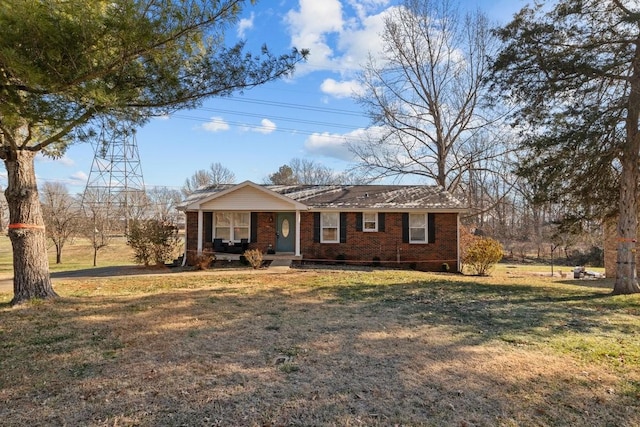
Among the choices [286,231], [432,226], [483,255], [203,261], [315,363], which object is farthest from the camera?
[286,231]

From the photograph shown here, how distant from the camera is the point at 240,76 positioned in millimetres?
6879

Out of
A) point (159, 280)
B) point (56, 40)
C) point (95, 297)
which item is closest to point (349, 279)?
point (159, 280)

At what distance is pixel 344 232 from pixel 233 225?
475 cm

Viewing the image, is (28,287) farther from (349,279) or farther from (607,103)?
(607,103)

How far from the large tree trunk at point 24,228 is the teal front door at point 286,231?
10.5m

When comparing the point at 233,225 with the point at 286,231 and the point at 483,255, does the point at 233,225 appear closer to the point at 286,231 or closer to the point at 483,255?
the point at 286,231

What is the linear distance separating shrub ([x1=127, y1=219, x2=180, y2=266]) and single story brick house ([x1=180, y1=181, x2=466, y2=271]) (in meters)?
1.00

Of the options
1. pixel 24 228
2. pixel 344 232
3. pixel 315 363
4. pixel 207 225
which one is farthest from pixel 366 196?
pixel 315 363

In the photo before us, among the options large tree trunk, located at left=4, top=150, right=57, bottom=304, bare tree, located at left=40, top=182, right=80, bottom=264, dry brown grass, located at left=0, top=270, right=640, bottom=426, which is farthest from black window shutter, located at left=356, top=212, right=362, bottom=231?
bare tree, located at left=40, top=182, right=80, bottom=264

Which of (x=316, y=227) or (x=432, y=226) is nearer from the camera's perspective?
(x=432, y=226)

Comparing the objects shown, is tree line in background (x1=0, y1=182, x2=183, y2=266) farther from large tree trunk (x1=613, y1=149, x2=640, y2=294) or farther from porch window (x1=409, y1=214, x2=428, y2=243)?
large tree trunk (x1=613, y1=149, x2=640, y2=294)

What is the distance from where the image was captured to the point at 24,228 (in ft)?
23.2

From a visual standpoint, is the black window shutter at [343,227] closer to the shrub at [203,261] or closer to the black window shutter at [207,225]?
the shrub at [203,261]

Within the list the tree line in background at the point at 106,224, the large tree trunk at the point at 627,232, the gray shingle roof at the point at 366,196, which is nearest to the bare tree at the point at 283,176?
the tree line in background at the point at 106,224
